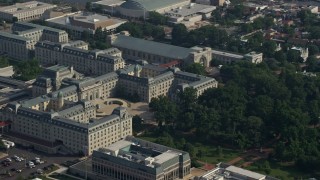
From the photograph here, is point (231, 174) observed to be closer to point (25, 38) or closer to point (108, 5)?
point (25, 38)

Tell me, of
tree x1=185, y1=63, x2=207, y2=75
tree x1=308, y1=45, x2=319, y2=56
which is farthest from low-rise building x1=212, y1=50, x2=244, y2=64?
tree x1=308, y1=45, x2=319, y2=56

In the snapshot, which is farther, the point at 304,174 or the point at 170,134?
the point at 170,134

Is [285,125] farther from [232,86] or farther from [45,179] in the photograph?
[45,179]

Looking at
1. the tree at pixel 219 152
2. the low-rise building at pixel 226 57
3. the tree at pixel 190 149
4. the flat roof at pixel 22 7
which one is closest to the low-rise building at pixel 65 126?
the tree at pixel 190 149

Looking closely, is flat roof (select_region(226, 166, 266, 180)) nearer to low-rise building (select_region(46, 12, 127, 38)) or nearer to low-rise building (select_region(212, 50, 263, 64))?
low-rise building (select_region(212, 50, 263, 64))

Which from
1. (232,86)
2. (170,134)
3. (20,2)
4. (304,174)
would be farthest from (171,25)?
(304,174)

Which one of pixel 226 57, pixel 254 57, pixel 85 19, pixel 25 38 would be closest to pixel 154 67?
pixel 226 57
